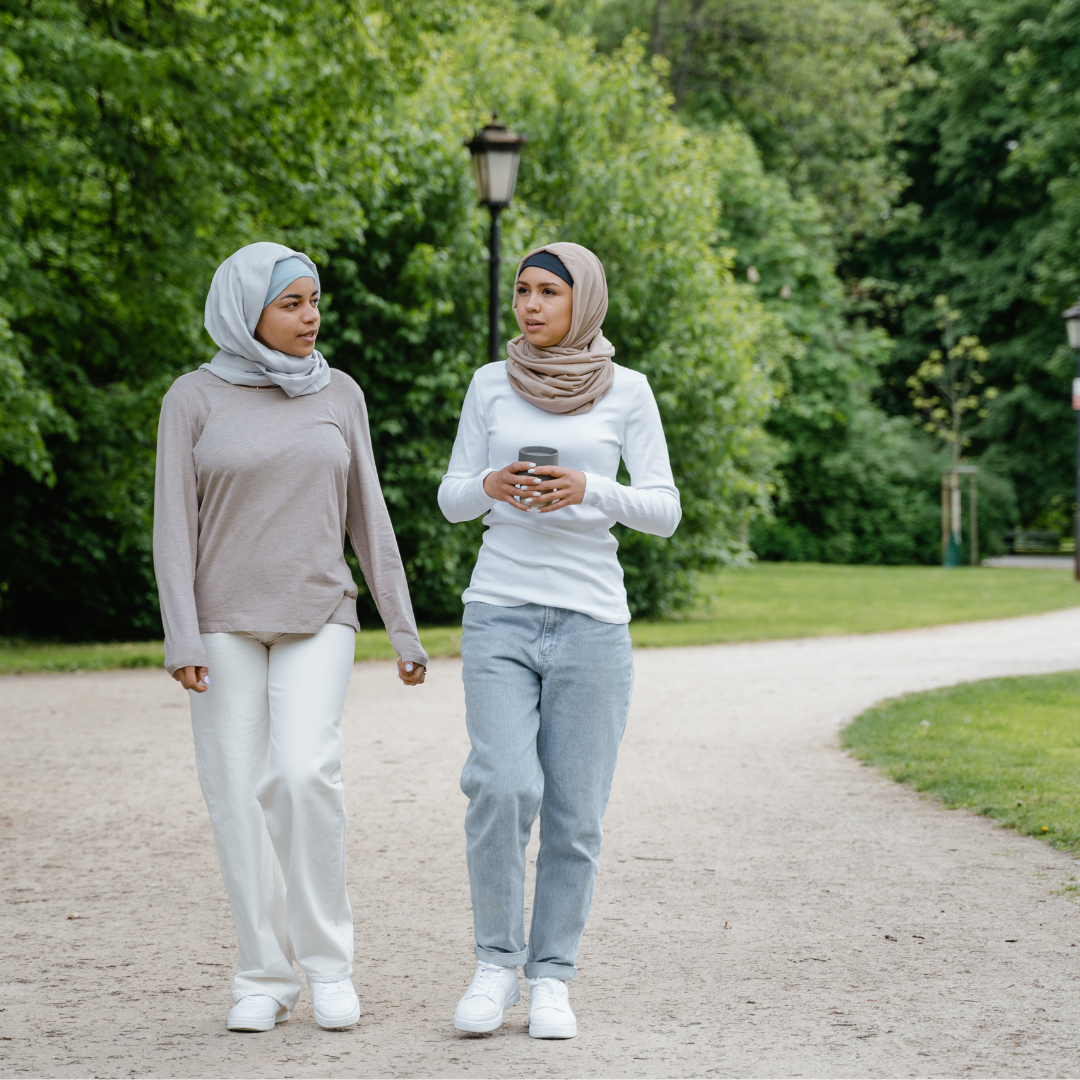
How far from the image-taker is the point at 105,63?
38.9ft

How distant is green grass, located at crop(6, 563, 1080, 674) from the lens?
44.0 ft

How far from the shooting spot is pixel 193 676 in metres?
3.46

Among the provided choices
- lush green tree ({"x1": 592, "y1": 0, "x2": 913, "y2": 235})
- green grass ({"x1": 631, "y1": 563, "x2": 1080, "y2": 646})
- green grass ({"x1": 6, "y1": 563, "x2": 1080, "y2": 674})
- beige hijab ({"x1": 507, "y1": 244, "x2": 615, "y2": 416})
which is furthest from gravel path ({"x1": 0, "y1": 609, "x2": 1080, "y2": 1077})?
lush green tree ({"x1": 592, "y1": 0, "x2": 913, "y2": 235})

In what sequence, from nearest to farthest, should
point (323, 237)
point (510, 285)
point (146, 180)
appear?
point (146, 180) < point (323, 237) < point (510, 285)

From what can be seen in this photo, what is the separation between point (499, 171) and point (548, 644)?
9.39 metres

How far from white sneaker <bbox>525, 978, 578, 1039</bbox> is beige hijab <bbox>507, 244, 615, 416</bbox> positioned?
1435 mm

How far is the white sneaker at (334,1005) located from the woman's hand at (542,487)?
1312mm

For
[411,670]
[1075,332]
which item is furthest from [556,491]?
[1075,332]

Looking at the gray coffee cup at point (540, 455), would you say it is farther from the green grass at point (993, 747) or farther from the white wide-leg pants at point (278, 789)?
the green grass at point (993, 747)

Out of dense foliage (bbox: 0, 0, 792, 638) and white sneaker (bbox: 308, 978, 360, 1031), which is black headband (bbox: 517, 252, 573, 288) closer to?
white sneaker (bbox: 308, 978, 360, 1031)

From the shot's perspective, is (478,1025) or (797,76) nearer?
(478,1025)

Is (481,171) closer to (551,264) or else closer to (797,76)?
(551,264)

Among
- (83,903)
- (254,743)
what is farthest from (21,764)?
(254,743)

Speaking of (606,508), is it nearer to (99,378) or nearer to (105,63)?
(105,63)
